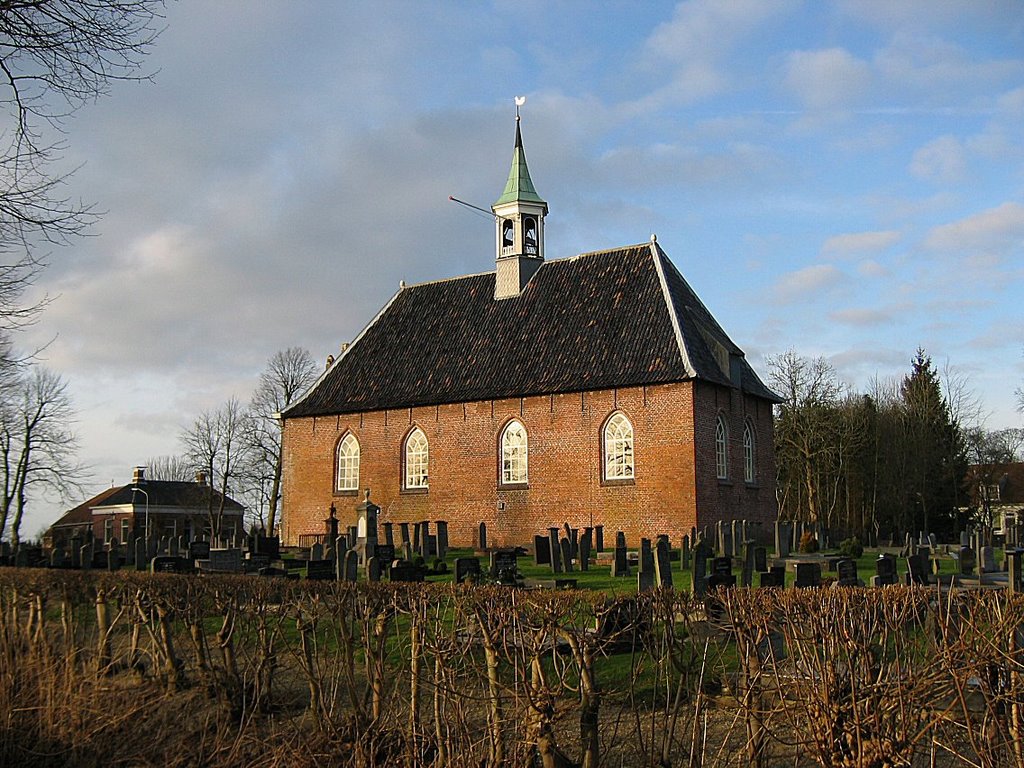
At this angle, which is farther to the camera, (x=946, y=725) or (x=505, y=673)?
(x=505, y=673)

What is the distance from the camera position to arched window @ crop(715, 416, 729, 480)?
28131mm

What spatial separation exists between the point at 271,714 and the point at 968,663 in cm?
553

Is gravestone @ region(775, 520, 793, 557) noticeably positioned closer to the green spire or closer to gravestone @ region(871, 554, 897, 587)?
gravestone @ region(871, 554, 897, 587)

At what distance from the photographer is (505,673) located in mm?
7254

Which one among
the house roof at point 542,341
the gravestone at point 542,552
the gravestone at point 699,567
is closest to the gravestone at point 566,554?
the gravestone at point 542,552

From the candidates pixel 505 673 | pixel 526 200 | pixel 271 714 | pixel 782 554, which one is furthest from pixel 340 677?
pixel 526 200

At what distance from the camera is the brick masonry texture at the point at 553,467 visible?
88.2 ft

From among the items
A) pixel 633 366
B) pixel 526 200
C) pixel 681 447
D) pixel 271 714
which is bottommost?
pixel 271 714

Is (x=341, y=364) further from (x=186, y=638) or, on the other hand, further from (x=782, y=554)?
(x=186, y=638)

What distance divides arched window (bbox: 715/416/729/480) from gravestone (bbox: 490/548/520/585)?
11856mm

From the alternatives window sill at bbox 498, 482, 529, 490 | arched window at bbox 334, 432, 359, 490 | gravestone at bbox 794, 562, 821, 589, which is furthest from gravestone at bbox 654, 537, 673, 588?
arched window at bbox 334, 432, 359, 490

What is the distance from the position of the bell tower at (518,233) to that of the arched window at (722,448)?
27.4ft

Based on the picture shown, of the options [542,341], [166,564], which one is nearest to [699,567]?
[166,564]

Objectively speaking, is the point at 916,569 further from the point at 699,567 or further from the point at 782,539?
the point at 782,539
